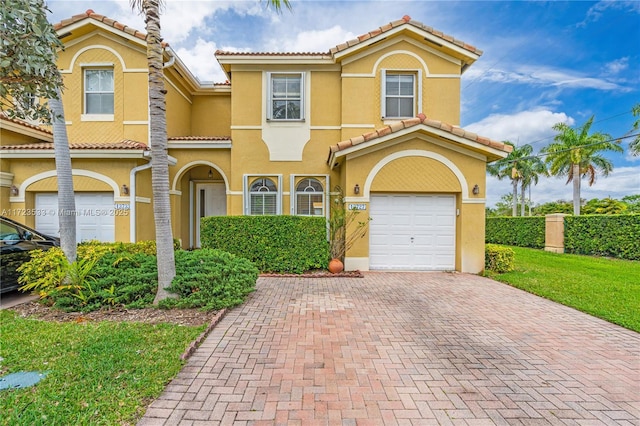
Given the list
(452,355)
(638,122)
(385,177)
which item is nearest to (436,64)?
(385,177)

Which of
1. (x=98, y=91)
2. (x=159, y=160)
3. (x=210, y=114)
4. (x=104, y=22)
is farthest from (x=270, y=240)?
(x=104, y=22)

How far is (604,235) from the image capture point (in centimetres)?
1473

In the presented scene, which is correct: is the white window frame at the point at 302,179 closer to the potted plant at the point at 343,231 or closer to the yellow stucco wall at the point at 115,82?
the potted plant at the point at 343,231

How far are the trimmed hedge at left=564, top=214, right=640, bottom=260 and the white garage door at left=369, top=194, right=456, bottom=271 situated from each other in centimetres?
1043

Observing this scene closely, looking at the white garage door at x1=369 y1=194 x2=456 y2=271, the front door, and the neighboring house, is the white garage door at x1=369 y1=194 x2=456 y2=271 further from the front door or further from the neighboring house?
the front door

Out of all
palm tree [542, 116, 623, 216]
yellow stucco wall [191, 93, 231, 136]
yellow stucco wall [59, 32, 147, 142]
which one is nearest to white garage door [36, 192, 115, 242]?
yellow stucco wall [59, 32, 147, 142]

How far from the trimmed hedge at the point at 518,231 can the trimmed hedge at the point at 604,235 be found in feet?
6.21

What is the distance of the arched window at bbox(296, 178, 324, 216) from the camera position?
12.3 meters

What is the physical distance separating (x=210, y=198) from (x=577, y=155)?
101 ft

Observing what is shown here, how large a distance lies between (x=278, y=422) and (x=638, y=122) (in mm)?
25935

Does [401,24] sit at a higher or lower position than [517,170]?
higher

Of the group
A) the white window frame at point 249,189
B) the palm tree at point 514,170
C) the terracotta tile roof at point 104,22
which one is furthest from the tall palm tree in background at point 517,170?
the terracotta tile roof at point 104,22

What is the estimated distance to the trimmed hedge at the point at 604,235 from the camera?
45.2ft

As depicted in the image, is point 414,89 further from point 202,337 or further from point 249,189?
point 202,337
